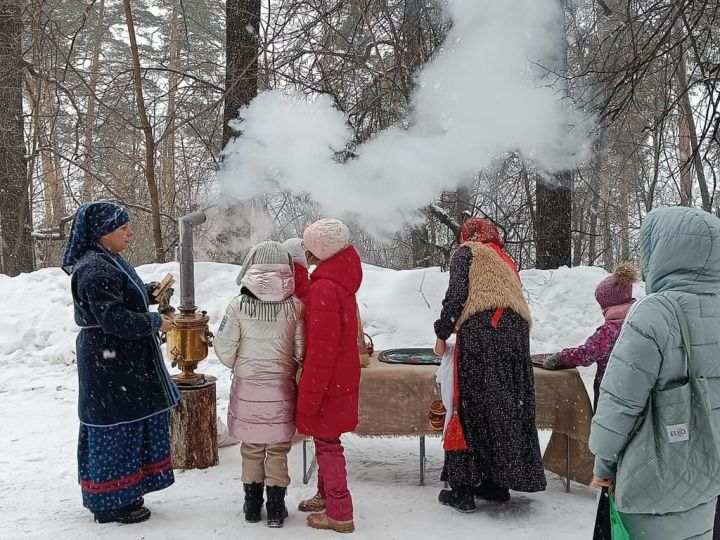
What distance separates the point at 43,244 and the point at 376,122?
937 centimetres

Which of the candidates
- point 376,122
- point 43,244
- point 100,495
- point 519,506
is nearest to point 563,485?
point 519,506

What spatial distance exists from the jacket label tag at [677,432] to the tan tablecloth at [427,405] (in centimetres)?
188

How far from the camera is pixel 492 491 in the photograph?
3.97 m

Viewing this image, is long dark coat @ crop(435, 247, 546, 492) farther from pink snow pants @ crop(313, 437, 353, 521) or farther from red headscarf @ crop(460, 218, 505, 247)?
pink snow pants @ crop(313, 437, 353, 521)

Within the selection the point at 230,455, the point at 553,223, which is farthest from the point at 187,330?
the point at 553,223

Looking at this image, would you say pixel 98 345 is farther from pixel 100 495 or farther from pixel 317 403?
pixel 317 403

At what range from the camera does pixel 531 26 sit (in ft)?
23.1

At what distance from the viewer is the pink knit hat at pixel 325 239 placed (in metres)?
3.51

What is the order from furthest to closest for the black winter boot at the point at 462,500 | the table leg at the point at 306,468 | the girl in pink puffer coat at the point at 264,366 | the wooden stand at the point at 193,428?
the wooden stand at the point at 193,428
the table leg at the point at 306,468
the black winter boot at the point at 462,500
the girl in pink puffer coat at the point at 264,366

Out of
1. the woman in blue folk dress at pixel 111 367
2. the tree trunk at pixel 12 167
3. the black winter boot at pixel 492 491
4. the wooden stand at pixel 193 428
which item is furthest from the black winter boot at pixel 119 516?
the tree trunk at pixel 12 167

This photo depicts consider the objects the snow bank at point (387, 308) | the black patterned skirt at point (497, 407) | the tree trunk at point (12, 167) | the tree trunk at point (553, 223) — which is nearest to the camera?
the black patterned skirt at point (497, 407)

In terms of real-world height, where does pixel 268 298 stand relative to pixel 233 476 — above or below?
above

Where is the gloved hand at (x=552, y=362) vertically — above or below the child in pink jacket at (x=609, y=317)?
below

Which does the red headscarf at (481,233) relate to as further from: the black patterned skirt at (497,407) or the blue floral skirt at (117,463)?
the blue floral skirt at (117,463)
